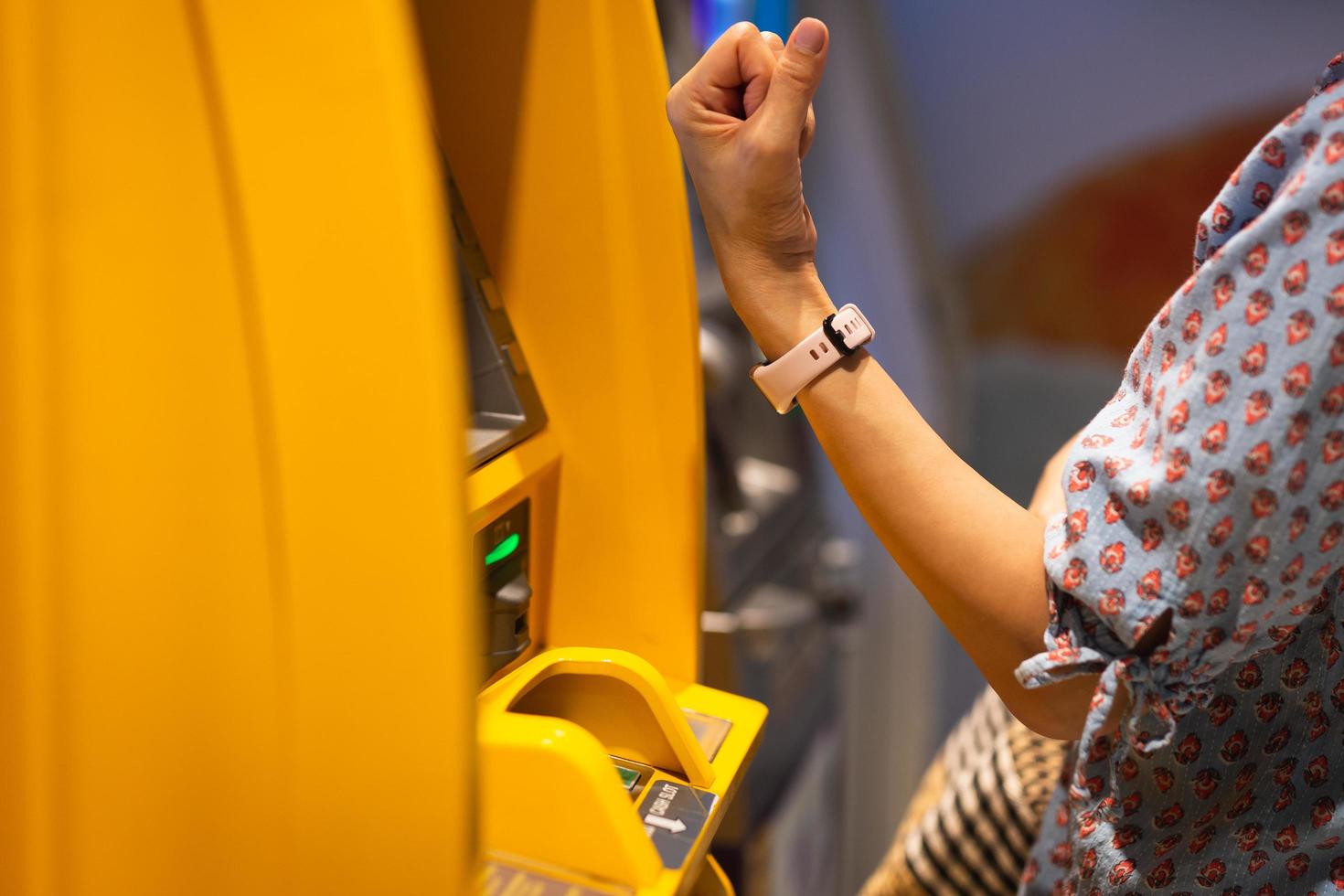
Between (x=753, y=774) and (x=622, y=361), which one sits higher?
(x=622, y=361)

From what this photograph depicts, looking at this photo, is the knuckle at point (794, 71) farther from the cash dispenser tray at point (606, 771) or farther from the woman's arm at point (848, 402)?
the cash dispenser tray at point (606, 771)

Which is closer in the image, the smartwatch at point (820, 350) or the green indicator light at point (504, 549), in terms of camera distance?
the smartwatch at point (820, 350)

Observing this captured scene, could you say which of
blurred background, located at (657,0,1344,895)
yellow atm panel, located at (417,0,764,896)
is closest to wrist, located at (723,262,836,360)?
yellow atm panel, located at (417,0,764,896)

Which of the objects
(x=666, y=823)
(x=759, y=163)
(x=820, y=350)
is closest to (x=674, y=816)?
(x=666, y=823)

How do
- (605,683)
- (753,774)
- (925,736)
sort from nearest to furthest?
(605,683) < (753,774) < (925,736)

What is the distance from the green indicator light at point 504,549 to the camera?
3.21 ft

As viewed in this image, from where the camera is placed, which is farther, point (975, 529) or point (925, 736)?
point (925, 736)

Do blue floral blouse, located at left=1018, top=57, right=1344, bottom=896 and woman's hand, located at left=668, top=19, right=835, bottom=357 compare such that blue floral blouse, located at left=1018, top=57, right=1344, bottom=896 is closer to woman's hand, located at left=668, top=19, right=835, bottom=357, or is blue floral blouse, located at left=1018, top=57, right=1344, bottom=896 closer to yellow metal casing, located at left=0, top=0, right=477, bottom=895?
woman's hand, located at left=668, top=19, right=835, bottom=357

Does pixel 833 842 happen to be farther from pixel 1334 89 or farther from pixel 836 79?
pixel 1334 89

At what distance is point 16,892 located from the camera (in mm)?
746

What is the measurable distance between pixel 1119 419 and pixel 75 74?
0.71m

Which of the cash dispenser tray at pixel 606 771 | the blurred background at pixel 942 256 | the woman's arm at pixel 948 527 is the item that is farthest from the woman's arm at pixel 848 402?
the blurred background at pixel 942 256

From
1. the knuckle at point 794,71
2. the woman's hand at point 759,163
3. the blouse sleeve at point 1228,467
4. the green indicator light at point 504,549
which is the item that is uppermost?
the knuckle at point 794,71

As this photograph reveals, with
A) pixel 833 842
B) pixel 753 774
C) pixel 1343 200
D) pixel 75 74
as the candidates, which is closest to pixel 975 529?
pixel 1343 200
